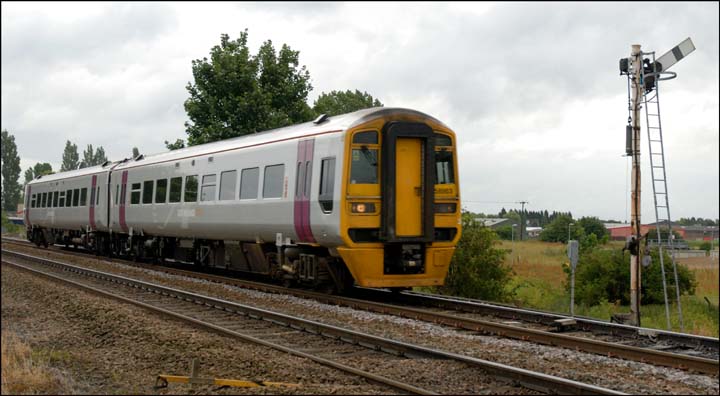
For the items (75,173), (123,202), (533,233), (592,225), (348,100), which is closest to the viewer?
(123,202)

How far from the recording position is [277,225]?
14.1 meters

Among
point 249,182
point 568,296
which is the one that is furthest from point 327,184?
point 568,296

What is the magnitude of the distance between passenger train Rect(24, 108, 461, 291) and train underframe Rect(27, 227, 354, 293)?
0.04 m

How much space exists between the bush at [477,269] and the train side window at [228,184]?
6.01m

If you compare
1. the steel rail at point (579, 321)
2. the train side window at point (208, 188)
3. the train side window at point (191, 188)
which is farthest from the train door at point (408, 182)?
the train side window at point (191, 188)

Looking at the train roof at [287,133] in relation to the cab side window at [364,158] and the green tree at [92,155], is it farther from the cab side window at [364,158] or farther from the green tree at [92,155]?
the green tree at [92,155]

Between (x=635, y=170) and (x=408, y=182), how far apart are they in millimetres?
3885

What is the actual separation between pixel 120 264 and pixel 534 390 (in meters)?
18.5

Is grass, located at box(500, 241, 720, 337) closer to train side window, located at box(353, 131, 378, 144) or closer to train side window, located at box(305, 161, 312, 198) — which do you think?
train side window, located at box(353, 131, 378, 144)

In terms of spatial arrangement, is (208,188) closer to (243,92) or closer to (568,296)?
(568,296)

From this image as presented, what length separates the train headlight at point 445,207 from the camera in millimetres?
13099

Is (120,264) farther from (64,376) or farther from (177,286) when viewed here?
(64,376)

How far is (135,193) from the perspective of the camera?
72.4 ft

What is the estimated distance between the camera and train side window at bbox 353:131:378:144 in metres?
12.4
